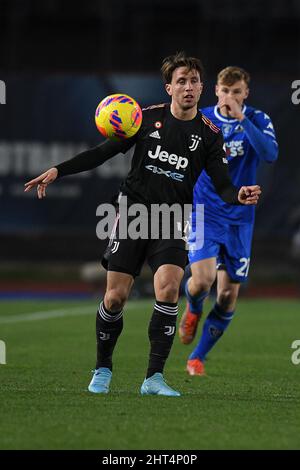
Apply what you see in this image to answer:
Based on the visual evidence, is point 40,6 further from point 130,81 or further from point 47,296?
point 47,296

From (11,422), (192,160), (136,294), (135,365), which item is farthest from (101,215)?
(11,422)

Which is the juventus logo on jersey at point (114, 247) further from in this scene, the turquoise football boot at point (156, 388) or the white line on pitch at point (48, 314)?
the white line on pitch at point (48, 314)

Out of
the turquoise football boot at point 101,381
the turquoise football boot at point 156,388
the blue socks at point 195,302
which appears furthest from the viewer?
the blue socks at point 195,302

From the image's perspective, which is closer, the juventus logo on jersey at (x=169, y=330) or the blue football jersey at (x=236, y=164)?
the juventus logo on jersey at (x=169, y=330)

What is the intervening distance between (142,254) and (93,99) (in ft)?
47.5

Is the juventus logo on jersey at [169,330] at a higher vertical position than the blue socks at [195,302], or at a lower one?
lower

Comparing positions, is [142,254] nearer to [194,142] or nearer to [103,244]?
[194,142]

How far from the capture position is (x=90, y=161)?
7.64 metres

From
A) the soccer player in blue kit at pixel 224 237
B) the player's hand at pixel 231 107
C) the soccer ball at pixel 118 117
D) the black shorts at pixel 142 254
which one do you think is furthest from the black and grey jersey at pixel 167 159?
the soccer player in blue kit at pixel 224 237

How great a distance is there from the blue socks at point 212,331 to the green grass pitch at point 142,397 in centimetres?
22

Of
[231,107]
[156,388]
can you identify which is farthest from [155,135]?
[156,388]

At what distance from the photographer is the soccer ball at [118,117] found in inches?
297

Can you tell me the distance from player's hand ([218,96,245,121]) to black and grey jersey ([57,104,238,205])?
1100 millimetres

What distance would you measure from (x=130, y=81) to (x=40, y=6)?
5410 millimetres
